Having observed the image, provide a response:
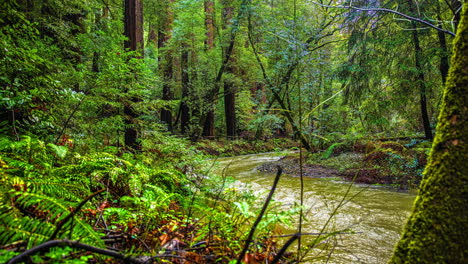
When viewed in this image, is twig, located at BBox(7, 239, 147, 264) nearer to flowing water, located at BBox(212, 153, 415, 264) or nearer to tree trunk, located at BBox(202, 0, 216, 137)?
flowing water, located at BBox(212, 153, 415, 264)

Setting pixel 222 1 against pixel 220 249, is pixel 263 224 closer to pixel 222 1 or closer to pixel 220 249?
pixel 220 249

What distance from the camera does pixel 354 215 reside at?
4.17 m

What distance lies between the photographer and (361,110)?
858 centimetres

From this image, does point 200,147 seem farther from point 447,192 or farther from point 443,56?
point 447,192

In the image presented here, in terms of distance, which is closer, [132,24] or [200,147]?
[132,24]

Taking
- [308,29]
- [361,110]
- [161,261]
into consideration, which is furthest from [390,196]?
[308,29]

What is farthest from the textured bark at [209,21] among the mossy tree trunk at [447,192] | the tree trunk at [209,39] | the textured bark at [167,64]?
the mossy tree trunk at [447,192]

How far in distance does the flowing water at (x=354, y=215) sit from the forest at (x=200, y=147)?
6 cm

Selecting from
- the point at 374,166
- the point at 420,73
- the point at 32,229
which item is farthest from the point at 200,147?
the point at 32,229

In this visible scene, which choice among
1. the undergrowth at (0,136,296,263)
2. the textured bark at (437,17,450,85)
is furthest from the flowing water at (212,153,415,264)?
the textured bark at (437,17,450,85)

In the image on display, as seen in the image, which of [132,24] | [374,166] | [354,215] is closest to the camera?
[354,215]

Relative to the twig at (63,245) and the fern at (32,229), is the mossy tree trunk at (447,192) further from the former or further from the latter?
the fern at (32,229)

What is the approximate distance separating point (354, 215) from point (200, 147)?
10087 millimetres

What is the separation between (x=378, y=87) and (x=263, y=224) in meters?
9.21
